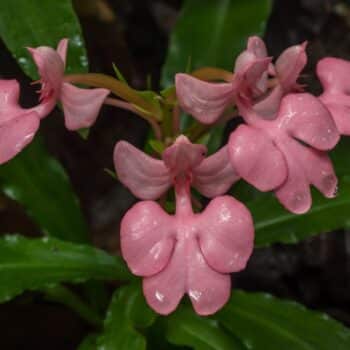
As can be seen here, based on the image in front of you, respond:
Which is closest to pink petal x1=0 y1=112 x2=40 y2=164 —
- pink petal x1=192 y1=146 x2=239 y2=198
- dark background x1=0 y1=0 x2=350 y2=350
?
pink petal x1=192 y1=146 x2=239 y2=198

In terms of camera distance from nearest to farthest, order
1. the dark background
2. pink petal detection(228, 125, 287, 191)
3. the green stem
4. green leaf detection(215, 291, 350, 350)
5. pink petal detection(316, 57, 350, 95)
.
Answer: pink petal detection(228, 125, 287, 191)
pink petal detection(316, 57, 350, 95)
green leaf detection(215, 291, 350, 350)
the green stem
the dark background

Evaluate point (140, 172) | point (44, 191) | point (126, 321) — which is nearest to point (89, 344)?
point (126, 321)

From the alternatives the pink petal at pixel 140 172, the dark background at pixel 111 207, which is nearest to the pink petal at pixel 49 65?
the pink petal at pixel 140 172

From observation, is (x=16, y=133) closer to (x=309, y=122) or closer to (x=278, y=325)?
(x=309, y=122)

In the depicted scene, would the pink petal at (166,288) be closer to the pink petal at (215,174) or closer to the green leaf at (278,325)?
the pink petal at (215,174)

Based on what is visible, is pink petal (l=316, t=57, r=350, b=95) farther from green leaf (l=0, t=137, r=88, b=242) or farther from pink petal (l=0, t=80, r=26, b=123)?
green leaf (l=0, t=137, r=88, b=242)

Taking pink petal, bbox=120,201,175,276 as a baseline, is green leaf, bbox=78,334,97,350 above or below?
below
